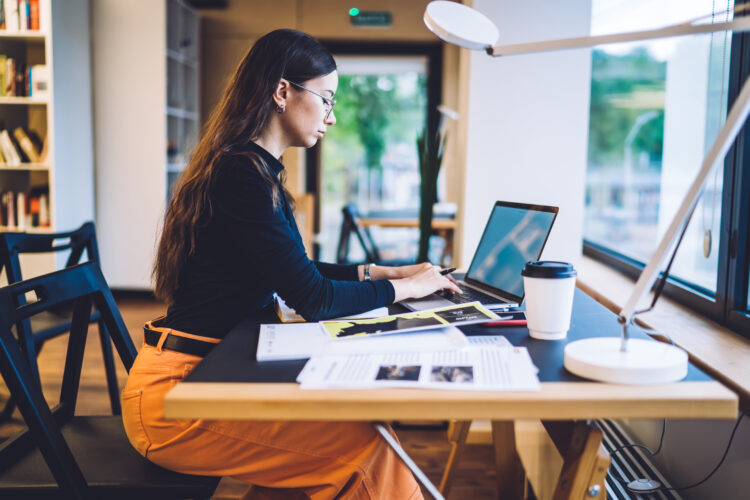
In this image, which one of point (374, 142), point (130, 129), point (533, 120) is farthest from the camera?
point (374, 142)

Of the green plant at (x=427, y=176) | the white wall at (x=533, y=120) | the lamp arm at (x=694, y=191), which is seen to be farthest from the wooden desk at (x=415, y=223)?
the lamp arm at (x=694, y=191)

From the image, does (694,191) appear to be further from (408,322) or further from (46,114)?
(46,114)

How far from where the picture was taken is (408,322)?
129cm

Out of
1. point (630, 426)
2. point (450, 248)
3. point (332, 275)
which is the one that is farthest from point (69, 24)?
point (630, 426)

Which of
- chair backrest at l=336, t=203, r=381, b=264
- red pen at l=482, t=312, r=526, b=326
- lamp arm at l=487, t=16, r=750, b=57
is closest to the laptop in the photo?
red pen at l=482, t=312, r=526, b=326

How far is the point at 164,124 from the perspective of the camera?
5.02m

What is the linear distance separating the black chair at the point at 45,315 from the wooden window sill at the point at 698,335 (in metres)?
1.64

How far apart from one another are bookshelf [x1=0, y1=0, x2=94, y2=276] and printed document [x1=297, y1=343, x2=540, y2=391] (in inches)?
156

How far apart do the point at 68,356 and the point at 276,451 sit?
0.68 m

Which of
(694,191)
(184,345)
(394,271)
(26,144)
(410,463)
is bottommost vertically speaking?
(410,463)

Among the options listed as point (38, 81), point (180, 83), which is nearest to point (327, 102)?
point (38, 81)

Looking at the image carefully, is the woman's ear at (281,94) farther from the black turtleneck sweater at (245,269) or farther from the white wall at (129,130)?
the white wall at (129,130)

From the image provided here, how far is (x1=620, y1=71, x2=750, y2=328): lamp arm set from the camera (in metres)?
0.95

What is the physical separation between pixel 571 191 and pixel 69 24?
3.81 meters
